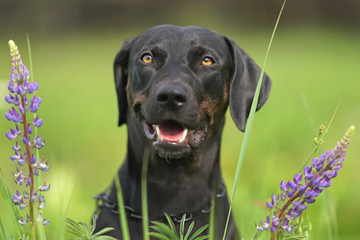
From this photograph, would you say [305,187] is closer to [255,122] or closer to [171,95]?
[171,95]

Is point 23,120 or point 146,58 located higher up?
point 23,120

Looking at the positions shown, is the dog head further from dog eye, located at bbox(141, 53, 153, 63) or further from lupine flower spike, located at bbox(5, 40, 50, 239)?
lupine flower spike, located at bbox(5, 40, 50, 239)

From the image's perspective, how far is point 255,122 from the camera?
318 inches

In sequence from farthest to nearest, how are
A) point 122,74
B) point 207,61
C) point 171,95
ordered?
1. point 122,74
2. point 207,61
3. point 171,95

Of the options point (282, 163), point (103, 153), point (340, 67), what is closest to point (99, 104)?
point (103, 153)

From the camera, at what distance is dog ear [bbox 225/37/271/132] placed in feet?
12.2

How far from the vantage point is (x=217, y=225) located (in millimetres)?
3404

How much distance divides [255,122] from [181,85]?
16.3ft

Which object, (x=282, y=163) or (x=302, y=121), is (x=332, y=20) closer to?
(x=302, y=121)

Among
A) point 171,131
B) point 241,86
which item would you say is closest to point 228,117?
point 241,86

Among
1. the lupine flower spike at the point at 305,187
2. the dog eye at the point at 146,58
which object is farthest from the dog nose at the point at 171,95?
the lupine flower spike at the point at 305,187

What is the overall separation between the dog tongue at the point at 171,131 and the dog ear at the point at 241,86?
0.45 m

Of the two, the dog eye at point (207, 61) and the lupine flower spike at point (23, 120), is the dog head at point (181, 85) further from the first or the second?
the lupine flower spike at point (23, 120)

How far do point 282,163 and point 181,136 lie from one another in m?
3.88
